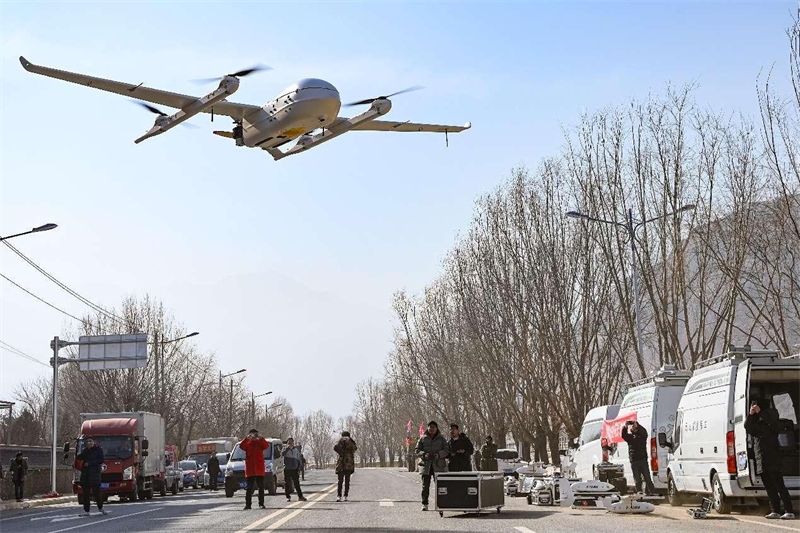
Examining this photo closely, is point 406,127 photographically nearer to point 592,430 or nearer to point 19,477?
point 592,430

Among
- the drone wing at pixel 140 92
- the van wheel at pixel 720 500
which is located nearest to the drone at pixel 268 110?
the drone wing at pixel 140 92

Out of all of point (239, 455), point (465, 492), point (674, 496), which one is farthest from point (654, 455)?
point (239, 455)

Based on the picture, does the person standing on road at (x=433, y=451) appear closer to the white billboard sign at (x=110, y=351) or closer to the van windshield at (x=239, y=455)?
the van windshield at (x=239, y=455)

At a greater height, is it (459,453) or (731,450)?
(459,453)

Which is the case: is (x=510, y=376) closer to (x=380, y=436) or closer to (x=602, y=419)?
(x=602, y=419)

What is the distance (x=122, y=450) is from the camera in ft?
134

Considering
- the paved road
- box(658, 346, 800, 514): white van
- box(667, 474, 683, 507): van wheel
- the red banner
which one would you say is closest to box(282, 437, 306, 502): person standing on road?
the paved road

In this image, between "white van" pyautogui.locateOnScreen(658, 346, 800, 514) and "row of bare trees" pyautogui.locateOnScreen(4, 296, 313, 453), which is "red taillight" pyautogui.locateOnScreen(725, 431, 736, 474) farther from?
"row of bare trees" pyautogui.locateOnScreen(4, 296, 313, 453)

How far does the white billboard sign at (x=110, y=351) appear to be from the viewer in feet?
177

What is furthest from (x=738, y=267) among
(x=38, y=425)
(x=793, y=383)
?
(x=38, y=425)

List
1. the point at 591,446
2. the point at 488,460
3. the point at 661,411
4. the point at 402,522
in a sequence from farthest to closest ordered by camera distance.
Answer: the point at 488,460, the point at 591,446, the point at 661,411, the point at 402,522

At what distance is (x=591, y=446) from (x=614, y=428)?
8.86 ft

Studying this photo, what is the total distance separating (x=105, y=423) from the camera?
41.2 meters

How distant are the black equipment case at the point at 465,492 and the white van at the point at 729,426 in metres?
3.84
